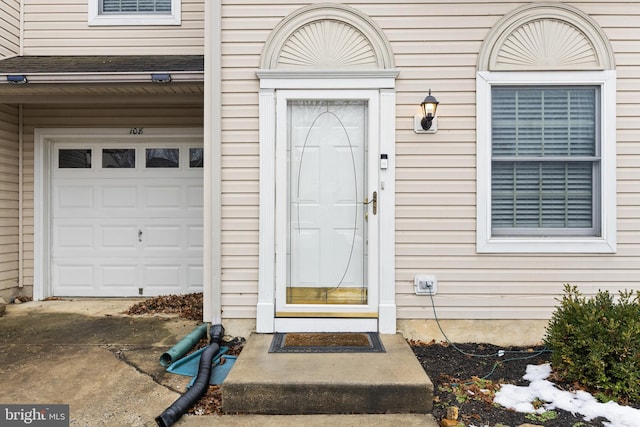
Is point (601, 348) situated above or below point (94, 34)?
below

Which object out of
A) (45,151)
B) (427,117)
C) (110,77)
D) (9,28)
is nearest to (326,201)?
(427,117)

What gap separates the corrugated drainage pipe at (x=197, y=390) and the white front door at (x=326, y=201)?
0.73 m

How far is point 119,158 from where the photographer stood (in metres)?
5.39

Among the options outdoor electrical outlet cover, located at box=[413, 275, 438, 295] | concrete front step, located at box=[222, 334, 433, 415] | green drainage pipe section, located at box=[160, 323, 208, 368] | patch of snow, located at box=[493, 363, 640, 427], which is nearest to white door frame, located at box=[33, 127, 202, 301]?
green drainage pipe section, located at box=[160, 323, 208, 368]

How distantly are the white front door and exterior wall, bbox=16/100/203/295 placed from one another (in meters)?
2.30

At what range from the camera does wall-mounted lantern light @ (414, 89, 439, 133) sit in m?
3.40

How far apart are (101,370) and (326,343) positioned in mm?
1818

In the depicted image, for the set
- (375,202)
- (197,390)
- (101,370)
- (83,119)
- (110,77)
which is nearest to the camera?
(197,390)

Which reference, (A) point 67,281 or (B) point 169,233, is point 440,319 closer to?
(B) point 169,233

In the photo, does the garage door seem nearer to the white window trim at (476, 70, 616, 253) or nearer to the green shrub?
the white window trim at (476, 70, 616, 253)

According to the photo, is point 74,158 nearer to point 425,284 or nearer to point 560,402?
point 425,284

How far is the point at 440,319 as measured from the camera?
11.7 ft

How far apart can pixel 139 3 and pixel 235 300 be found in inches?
181

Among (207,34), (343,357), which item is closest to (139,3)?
(207,34)
